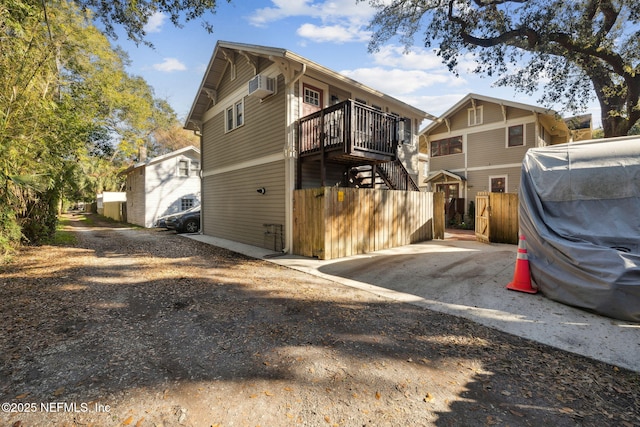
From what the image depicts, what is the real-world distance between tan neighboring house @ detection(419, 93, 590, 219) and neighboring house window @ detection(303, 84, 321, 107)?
7.26m

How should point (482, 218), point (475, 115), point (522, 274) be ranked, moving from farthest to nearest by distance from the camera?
point (475, 115) < point (482, 218) < point (522, 274)

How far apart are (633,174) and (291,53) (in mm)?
7507

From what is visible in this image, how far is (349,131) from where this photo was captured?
7617 mm

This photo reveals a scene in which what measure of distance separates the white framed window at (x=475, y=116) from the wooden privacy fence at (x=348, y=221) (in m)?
10.1

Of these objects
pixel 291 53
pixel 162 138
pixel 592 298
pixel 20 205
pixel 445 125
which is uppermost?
pixel 162 138

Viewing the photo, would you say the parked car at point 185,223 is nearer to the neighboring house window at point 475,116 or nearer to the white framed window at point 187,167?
the white framed window at point 187,167

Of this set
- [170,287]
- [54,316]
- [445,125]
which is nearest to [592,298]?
[170,287]

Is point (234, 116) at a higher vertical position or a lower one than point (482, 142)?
lower

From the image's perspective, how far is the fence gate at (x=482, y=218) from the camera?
10.0 meters

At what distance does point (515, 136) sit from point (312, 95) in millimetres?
12193

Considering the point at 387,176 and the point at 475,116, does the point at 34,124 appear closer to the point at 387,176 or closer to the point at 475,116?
the point at 387,176

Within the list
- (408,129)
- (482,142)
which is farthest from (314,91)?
(482,142)

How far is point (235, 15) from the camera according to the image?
870cm

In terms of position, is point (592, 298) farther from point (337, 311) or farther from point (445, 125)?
point (445, 125)
